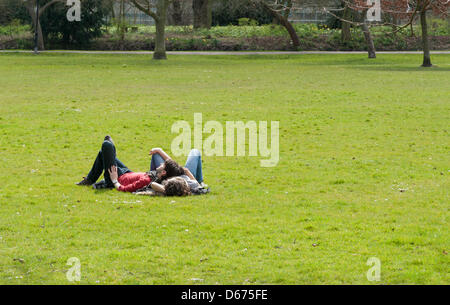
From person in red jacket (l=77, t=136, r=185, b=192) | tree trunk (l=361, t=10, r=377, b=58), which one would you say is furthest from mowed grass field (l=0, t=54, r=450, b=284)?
tree trunk (l=361, t=10, r=377, b=58)

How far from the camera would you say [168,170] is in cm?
1016

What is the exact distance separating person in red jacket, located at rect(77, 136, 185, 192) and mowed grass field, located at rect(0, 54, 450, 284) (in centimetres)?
27

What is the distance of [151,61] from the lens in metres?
41.6

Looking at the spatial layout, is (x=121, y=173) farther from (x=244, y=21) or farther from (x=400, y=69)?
(x=244, y=21)

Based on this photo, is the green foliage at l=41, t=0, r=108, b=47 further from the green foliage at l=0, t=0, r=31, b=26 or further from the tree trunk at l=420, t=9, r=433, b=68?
the tree trunk at l=420, t=9, r=433, b=68

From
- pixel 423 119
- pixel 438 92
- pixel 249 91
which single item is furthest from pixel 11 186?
pixel 438 92

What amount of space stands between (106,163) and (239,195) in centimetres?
201

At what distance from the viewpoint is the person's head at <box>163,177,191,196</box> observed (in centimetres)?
1002

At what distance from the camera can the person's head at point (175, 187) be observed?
10023 millimetres

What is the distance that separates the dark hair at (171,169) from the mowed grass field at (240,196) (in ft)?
1.46

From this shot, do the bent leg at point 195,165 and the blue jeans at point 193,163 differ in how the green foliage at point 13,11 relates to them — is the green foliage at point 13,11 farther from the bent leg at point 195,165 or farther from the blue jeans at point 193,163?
the bent leg at point 195,165

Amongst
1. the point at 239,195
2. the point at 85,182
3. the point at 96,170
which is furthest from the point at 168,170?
the point at 85,182

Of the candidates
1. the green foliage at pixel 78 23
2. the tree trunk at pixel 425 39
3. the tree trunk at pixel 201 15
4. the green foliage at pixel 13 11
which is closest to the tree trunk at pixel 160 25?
the green foliage at pixel 78 23
